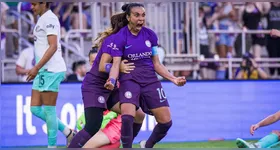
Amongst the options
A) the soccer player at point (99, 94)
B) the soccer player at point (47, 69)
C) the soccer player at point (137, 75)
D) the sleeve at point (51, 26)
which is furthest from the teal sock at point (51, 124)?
the soccer player at point (137, 75)

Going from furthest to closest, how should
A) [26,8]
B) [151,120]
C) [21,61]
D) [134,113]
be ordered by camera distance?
[26,8], [21,61], [151,120], [134,113]

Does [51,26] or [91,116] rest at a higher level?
[51,26]

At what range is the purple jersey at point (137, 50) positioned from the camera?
9555mm

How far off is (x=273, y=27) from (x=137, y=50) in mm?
8365

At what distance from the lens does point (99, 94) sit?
9.67 metres

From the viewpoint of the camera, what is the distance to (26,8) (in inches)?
658

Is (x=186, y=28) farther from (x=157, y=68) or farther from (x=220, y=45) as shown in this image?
(x=157, y=68)

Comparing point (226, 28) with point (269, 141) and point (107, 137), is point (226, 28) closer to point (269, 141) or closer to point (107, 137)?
point (269, 141)

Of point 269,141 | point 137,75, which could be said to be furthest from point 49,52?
point 269,141

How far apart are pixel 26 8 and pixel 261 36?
15.9 ft

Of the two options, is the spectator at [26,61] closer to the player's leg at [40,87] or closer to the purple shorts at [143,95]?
the player's leg at [40,87]

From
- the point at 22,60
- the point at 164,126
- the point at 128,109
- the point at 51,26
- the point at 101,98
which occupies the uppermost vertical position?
the point at 51,26

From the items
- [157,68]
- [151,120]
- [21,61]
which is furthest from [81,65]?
[157,68]

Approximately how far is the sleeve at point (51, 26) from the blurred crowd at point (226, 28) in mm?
5498
